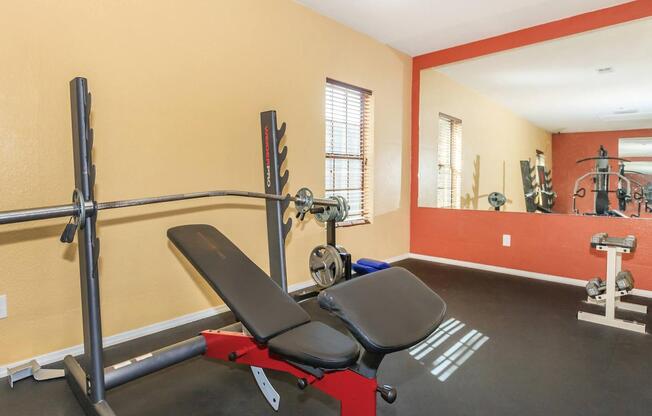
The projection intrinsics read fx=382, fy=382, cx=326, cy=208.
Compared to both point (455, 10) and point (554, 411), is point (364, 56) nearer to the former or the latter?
point (455, 10)

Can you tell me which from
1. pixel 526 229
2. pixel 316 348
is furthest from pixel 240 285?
pixel 526 229

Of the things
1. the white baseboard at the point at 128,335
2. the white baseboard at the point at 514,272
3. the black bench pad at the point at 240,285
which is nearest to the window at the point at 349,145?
the white baseboard at the point at 514,272

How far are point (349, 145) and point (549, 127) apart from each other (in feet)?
6.02

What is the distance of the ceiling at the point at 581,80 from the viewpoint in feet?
10.2

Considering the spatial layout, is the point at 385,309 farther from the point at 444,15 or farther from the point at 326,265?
the point at 444,15

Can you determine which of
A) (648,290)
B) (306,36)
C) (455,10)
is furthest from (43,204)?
(648,290)

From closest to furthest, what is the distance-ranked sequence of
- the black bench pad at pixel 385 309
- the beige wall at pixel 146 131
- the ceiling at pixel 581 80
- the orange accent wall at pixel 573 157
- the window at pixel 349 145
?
1. the black bench pad at pixel 385 309
2. the beige wall at pixel 146 131
3. the ceiling at pixel 581 80
4. the orange accent wall at pixel 573 157
5. the window at pixel 349 145

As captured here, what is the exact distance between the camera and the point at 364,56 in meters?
3.87

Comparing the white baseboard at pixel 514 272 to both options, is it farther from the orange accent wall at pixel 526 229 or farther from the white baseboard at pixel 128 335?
the white baseboard at pixel 128 335

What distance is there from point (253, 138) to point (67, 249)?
55.5 inches

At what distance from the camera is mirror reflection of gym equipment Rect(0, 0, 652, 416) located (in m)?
1.62

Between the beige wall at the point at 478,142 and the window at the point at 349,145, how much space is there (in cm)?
85

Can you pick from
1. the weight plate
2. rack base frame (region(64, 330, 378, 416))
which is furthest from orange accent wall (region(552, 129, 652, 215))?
rack base frame (region(64, 330, 378, 416))

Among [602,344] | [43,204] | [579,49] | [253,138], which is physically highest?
[579,49]
